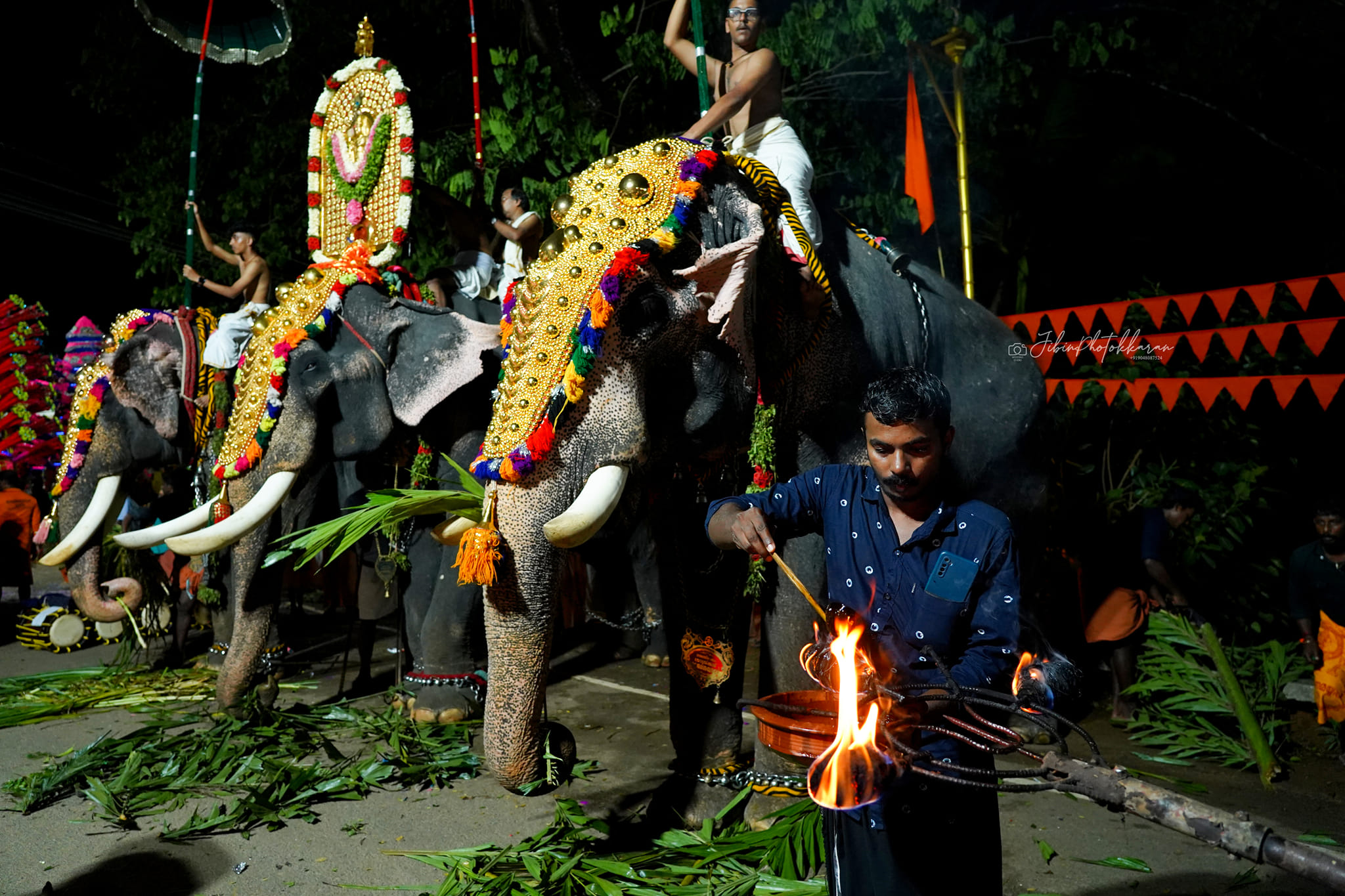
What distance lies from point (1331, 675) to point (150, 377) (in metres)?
6.65

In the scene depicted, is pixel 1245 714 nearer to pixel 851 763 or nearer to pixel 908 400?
pixel 908 400

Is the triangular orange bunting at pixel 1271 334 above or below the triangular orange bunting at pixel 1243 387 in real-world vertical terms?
above

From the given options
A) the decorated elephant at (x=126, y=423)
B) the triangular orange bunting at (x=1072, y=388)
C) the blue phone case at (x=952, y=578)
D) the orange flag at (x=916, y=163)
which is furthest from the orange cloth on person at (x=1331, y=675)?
the decorated elephant at (x=126, y=423)

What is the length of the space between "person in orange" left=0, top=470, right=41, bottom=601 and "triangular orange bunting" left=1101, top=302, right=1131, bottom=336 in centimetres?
821

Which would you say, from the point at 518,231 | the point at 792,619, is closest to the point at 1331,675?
the point at 792,619

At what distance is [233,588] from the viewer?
4996mm

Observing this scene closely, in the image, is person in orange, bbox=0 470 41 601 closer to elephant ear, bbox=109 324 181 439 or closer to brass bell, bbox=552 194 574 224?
elephant ear, bbox=109 324 181 439

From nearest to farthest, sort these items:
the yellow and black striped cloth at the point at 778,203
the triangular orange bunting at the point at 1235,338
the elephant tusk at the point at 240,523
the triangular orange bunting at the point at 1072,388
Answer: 1. the yellow and black striped cloth at the point at 778,203
2. the elephant tusk at the point at 240,523
3. the triangular orange bunting at the point at 1235,338
4. the triangular orange bunting at the point at 1072,388

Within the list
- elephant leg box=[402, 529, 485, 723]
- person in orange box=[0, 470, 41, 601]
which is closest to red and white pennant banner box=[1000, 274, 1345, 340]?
elephant leg box=[402, 529, 485, 723]

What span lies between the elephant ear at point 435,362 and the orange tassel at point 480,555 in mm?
2346

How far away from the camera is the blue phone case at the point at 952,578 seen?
7.10 feet

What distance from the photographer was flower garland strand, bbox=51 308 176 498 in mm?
6086

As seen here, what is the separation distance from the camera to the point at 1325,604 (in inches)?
193

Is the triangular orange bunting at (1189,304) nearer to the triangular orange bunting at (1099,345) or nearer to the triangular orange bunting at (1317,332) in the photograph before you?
the triangular orange bunting at (1099,345)
